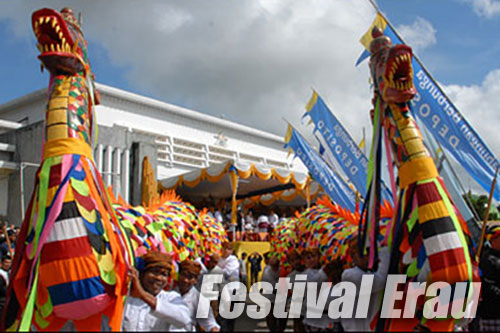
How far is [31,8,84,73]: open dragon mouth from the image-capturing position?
2804 mm

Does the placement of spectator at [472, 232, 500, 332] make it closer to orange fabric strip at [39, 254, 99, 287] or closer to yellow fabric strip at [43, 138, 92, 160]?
orange fabric strip at [39, 254, 99, 287]

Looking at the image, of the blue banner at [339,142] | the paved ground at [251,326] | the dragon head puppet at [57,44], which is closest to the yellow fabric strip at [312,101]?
the blue banner at [339,142]

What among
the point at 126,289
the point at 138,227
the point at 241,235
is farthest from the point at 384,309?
the point at 241,235

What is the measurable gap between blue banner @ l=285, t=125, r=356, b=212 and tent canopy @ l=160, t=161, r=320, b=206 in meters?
2.21

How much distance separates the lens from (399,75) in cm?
318

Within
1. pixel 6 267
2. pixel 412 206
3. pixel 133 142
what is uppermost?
pixel 133 142

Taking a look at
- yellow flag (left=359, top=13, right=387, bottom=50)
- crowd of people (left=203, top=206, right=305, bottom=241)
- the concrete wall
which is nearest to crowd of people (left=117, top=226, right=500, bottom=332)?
yellow flag (left=359, top=13, right=387, bottom=50)

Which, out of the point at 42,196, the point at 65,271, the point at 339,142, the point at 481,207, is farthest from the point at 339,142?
the point at 481,207

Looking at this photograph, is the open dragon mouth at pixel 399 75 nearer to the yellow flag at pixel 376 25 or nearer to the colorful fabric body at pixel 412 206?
the colorful fabric body at pixel 412 206

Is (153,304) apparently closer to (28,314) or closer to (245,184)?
(28,314)

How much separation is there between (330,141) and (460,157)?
16.2ft

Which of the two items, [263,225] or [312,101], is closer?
[312,101]

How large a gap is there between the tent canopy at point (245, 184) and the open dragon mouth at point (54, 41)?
972cm

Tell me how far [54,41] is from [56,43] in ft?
0.05
